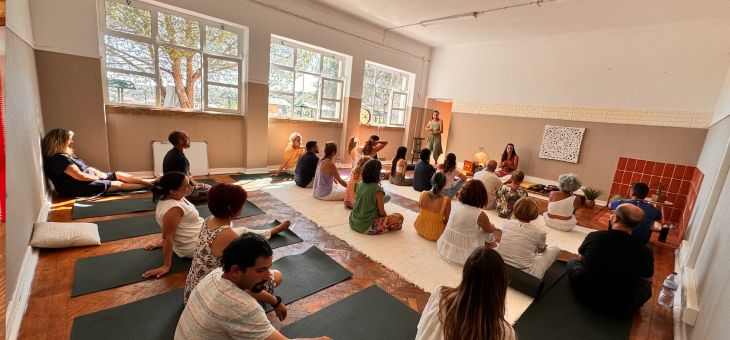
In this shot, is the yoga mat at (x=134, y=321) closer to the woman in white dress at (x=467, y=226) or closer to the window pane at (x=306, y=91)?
the woman in white dress at (x=467, y=226)

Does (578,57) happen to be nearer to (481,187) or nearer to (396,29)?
(396,29)

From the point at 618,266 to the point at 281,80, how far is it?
6333mm

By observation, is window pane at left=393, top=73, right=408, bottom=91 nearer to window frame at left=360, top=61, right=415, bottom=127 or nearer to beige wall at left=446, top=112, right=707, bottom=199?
window frame at left=360, top=61, right=415, bottom=127

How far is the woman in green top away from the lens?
3340 millimetres

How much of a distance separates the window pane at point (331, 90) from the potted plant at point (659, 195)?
6.57 metres

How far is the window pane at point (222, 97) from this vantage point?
557 centimetres

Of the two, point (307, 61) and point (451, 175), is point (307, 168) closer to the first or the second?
point (451, 175)

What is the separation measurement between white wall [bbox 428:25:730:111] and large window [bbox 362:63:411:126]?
63.4 inches

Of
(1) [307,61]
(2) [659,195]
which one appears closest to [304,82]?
(1) [307,61]

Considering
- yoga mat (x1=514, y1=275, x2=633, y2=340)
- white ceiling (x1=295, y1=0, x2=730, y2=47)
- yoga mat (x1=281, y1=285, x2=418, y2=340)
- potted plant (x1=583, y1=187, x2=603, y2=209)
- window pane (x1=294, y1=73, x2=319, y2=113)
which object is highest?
white ceiling (x1=295, y1=0, x2=730, y2=47)

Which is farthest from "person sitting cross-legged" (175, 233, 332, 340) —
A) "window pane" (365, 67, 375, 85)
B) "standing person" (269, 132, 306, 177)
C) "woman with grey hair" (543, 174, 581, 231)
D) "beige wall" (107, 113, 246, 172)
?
"window pane" (365, 67, 375, 85)

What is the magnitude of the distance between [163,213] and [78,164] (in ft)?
9.30

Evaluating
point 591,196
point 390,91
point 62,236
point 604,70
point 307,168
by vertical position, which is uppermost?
point 604,70

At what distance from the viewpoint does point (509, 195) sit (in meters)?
4.45
